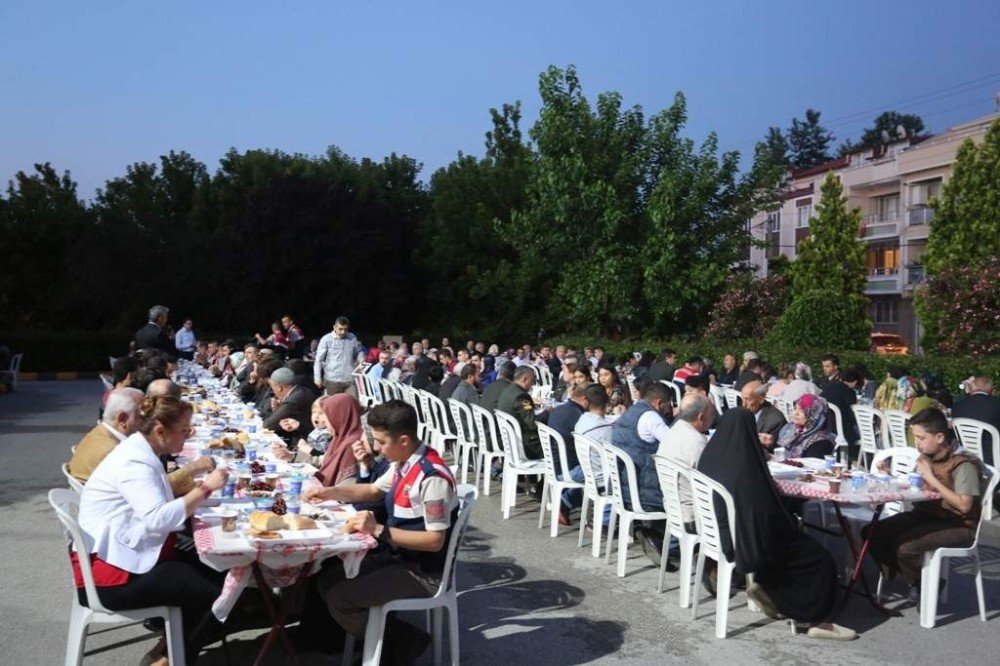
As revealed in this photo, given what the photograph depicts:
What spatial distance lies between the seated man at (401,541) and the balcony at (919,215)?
4811 centimetres

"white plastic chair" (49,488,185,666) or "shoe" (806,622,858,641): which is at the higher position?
"white plastic chair" (49,488,185,666)

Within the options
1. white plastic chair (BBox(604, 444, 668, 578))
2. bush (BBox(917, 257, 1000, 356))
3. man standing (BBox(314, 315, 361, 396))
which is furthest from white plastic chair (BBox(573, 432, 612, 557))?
bush (BBox(917, 257, 1000, 356))

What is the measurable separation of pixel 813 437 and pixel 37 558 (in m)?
6.35

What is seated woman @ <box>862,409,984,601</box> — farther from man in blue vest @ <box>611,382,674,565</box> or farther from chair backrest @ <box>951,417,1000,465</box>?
chair backrest @ <box>951,417,1000,465</box>

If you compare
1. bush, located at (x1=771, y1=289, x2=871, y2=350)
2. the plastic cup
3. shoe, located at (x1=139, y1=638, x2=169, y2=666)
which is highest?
bush, located at (x1=771, y1=289, x2=871, y2=350)

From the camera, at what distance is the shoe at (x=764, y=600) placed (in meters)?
6.19

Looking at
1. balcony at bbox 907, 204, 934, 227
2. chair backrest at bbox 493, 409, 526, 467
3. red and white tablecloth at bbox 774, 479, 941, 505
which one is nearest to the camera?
red and white tablecloth at bbox 774, 479, 941, 505

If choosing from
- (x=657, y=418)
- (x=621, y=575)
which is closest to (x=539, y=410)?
(x=657, y=418)

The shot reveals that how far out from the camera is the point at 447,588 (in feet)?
17.0

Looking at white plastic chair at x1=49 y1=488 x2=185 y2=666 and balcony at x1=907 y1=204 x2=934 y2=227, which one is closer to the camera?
white plastic chair at x1=49 y1=488 x2=185 y2=666

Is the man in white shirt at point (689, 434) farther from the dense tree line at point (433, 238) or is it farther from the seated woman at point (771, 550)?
the dense tree line at point (433, 238)

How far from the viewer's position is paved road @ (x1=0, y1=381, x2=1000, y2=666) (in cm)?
569

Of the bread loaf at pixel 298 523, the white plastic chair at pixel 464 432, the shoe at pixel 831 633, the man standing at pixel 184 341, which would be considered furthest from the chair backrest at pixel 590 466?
the man standing at pixel 184 341

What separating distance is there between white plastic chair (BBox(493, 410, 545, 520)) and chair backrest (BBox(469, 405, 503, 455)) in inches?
31.2
